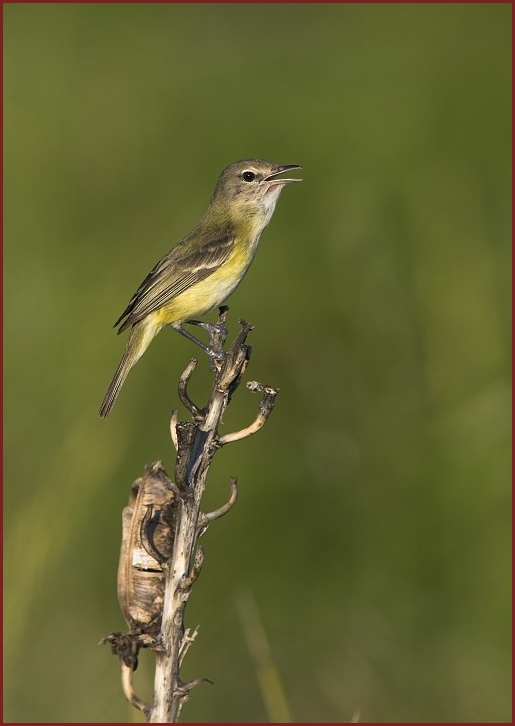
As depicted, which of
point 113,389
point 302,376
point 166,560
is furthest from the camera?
point 302,376

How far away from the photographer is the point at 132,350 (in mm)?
6848

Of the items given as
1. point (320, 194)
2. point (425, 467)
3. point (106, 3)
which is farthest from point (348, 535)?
point (106, 3)

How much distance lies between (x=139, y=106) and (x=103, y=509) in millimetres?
5696

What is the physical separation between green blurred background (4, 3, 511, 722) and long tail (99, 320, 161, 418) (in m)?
0.19

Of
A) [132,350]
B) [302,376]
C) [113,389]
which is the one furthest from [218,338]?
[302,376]

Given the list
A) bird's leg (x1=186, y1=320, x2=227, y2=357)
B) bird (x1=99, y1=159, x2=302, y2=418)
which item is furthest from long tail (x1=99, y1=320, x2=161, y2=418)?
bird's leg (x1=186, y1=320, x2=227, y2=357)

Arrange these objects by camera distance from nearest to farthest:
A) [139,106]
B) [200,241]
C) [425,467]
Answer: [200,241], [425,467], [139,106]

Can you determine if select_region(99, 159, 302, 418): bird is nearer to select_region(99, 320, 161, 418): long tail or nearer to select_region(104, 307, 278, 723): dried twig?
select_region(99, 320, 161, 418): long tail

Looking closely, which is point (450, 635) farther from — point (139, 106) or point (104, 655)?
point (139, 106)

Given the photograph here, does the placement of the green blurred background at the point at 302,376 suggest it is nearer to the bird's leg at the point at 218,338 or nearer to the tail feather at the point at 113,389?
the tail feather at the point at 113,389

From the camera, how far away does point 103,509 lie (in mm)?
8766

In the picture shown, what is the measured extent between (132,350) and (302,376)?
281 centimetres

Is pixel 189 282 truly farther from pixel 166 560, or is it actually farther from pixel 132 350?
pixel 166 560

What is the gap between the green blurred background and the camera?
7.61 m
